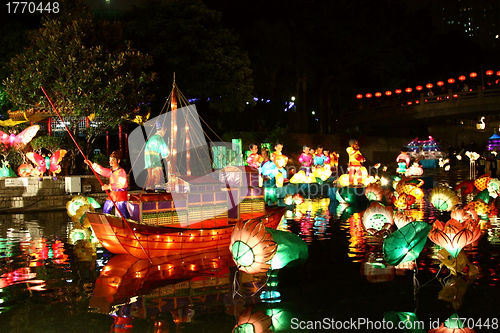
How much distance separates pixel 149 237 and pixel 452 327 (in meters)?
5.28

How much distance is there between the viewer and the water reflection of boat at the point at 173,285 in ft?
21.2

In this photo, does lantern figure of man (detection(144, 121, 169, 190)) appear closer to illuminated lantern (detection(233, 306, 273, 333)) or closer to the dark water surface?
the dark water surface

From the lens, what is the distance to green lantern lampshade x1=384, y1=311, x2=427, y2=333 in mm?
5590

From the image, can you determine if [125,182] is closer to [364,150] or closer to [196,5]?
[196,5]

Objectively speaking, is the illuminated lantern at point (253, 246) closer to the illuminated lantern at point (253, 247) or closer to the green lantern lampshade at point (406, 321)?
the illuminated lantern at point (253, 247)

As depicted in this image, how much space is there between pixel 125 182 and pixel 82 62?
9.85m

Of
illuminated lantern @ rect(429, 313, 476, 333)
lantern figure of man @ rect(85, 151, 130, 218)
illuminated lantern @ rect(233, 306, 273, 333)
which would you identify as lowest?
illuminated lantern @ rect(429, 313, 476, 333)

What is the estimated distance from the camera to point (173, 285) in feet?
24.3

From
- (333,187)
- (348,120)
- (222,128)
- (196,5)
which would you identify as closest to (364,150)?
(348,120)

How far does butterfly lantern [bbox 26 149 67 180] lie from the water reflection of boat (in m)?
9.82

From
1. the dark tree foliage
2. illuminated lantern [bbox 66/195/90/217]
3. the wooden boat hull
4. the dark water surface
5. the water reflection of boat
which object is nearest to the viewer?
the dark water surface

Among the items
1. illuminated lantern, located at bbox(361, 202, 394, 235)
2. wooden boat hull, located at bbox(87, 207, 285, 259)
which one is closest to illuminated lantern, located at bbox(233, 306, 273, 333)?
wooden boat hull, located at bbox(87, 207, 285, 259)

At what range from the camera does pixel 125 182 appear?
9609 millimetres

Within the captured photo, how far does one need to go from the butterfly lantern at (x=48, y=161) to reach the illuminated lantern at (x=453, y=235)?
46.8 ft
